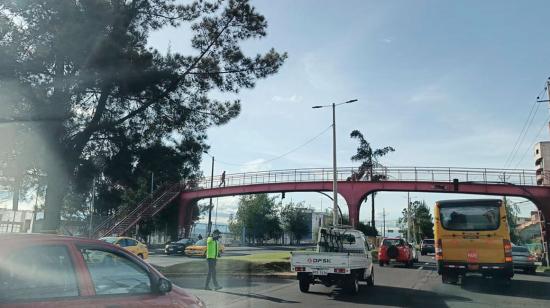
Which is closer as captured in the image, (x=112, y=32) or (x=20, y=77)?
(x=20, y=77)

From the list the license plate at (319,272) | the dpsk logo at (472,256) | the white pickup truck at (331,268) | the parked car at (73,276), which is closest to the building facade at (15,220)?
the white pickup truck at (331,268)

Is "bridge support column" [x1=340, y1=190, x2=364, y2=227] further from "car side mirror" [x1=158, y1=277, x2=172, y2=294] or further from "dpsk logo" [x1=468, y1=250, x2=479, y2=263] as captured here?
"car side mirror" [x1=158, y1=277, x2=172, y2=294]

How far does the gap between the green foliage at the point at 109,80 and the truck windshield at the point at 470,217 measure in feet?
26.0

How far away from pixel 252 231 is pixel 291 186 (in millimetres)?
40504

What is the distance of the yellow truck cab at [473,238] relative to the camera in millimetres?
15578

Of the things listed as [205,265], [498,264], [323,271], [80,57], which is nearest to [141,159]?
[80,57]

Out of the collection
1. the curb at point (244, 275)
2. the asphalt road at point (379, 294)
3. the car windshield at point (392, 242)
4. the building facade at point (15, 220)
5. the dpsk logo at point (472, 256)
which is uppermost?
the building facade at point (15, 220)

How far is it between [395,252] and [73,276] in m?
25.2

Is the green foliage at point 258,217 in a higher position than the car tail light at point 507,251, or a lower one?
higher

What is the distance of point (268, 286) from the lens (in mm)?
Result: 15594

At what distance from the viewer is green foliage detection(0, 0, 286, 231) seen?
44.5 ft

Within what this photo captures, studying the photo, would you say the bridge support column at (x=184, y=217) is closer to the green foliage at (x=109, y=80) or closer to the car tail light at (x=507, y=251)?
the green foliage at (x=109, y=80)

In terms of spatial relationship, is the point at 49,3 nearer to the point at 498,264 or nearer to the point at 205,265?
the point at 205,265

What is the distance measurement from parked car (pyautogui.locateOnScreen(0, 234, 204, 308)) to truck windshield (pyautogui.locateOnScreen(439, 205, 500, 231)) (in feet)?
44.1
